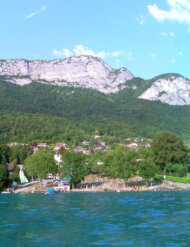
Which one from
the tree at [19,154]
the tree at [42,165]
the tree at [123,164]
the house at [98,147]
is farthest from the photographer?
the house at [98,147]

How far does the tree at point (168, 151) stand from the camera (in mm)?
98438

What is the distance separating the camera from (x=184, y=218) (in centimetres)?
3189

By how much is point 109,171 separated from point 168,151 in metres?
20.6

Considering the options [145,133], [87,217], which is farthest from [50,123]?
[87,217]

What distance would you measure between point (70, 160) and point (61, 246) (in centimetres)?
6035

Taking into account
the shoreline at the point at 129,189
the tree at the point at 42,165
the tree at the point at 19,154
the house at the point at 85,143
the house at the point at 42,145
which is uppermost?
the house at the point at 85,143

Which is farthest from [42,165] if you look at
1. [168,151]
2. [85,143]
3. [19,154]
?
[85,143]

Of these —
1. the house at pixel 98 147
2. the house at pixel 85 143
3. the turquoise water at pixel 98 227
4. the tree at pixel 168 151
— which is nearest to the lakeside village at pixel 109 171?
the tree at pixel 168 151

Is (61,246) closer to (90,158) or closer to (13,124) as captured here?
(90,158)

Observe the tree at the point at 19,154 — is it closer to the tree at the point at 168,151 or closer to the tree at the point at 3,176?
the tree at the point at 3,176

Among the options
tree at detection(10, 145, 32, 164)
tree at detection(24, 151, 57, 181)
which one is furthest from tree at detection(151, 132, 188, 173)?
tree at detection(10, 145, 32, 164)

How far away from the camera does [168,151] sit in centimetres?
9869

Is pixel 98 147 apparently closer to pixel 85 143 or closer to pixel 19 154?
pixel 85 143

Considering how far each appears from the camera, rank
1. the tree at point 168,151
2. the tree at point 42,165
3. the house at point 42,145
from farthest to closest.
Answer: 1. the house at point 42,145
2. the tree at point 168,151
3. the tree at point 42,165
